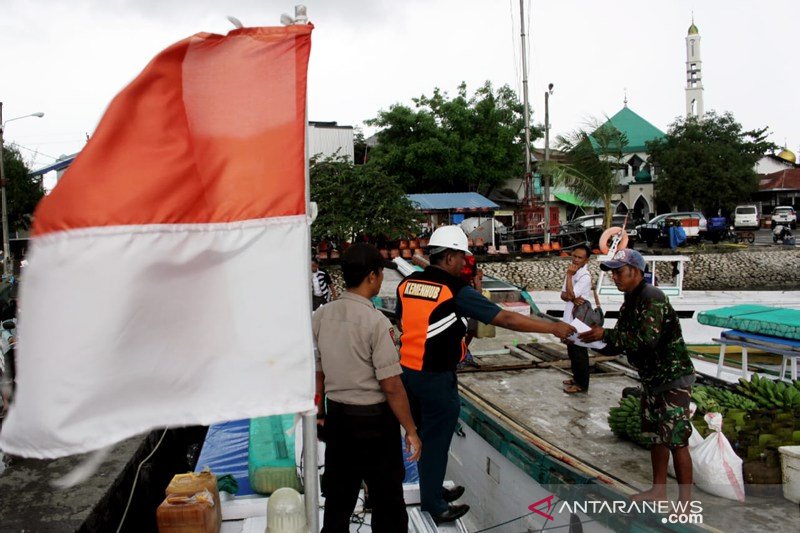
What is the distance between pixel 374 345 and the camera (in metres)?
3.23

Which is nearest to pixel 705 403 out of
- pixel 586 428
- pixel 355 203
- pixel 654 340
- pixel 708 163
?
pixel 586 428

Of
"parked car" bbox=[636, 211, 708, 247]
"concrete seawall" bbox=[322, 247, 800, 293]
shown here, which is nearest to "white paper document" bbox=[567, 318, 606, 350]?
"concrete seawall" bbox=[322, 247, 800, 293]

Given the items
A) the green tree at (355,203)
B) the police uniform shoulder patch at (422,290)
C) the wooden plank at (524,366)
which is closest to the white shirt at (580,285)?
the wooden plank at (524,366)

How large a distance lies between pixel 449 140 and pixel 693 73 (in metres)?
39.9

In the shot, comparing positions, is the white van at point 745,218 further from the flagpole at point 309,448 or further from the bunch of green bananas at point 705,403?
the flagpole at point 309,448

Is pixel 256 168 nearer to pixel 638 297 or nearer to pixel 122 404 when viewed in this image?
pixel 122 404

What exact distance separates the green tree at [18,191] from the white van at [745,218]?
38288 millimetres

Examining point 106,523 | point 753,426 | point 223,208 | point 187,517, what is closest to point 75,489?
point 106,523

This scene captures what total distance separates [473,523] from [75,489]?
128 inches

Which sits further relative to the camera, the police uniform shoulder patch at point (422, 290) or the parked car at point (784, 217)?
the parked car at point (784, 217)

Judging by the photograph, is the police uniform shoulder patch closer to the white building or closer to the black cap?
the black cap

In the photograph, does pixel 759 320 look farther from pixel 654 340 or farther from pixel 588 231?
pixel 588 231

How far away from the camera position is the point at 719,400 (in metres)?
5.29

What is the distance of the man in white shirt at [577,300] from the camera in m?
6.16
